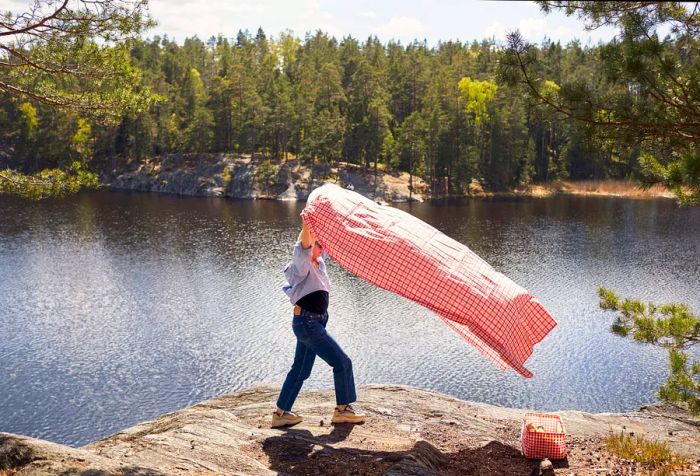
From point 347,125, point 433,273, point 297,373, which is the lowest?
point 297,373

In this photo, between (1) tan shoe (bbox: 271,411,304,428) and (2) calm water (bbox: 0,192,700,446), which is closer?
(1) tan shoe (bbox: 271,411,304,428)

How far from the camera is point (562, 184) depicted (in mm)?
75438

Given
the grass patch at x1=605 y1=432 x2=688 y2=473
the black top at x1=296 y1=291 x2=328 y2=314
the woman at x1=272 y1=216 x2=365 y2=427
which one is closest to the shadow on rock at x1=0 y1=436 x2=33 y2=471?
the woman at x1=272 y1=216 x2=365 y2=427

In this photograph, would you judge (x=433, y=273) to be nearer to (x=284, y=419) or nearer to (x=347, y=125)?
(x=284, y=419)

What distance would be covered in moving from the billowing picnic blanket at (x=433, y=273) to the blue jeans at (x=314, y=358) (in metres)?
0.80

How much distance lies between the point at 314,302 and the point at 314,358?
0.73m

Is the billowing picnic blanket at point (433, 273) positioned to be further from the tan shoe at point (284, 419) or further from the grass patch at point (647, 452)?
the grass patch at point (647, 452)

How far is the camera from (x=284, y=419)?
7508 millimetres

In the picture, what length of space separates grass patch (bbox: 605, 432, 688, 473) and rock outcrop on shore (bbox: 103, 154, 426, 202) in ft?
183

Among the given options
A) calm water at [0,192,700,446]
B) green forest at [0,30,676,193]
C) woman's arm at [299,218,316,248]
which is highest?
green forest at [0,30,676,193]

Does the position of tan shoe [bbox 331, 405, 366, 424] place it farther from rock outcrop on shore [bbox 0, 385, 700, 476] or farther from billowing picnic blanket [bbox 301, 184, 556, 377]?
billowing picnic blanket [bbox 301, 184, 556, 377]

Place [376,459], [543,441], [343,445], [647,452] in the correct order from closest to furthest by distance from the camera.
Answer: [376,459] < [343,445] < [543,441] < [647,452]

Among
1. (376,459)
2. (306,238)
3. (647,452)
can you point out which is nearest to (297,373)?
(376,459)

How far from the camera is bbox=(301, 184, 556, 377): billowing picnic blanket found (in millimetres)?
6625
